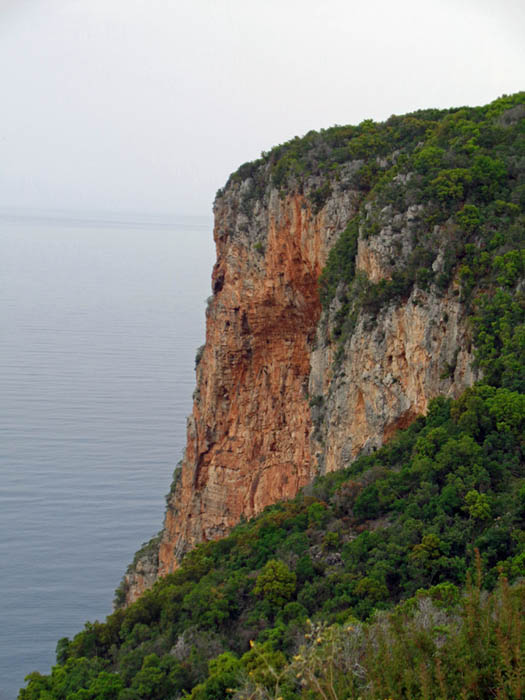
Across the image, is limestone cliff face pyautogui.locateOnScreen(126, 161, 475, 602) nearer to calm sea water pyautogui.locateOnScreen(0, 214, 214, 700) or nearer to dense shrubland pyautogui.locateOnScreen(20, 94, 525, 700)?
dense shrubland pyautogui.locateOnScreen(20, 94, 525, 700)

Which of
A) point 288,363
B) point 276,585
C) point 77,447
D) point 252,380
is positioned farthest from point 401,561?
point 77,447

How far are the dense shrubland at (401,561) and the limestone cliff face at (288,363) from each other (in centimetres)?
77

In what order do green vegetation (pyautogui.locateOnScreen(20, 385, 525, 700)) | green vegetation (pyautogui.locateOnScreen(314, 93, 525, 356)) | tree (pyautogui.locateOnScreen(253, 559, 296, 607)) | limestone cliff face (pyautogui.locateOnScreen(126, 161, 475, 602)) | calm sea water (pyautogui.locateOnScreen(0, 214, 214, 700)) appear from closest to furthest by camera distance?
green vegetation (pyautogui.locateOnScreen(20, 385, 525, 700)) < tree (pyautogui.locateOnScreen(253, 559, 296, 607)) < green vegetation (pyautogui.locateOnScreen(314, 93, 525, 356)) < limestone cliff face (pyautogui.locateOnScreen(126, 161, 475, 602)) < calm sea water (pyautogui.locateOnScreen(0, 214, 214, 700))

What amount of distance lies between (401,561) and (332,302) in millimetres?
11069

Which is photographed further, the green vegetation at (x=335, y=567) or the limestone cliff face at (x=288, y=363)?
the limestone cliff face at (x=288, y=363)

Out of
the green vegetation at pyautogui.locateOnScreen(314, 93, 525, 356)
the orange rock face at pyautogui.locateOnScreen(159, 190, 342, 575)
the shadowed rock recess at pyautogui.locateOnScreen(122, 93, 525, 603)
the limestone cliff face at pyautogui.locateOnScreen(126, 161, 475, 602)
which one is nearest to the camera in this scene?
the green vegetation at pyautogui.locateOnScreen(314, 93, 525, 356)

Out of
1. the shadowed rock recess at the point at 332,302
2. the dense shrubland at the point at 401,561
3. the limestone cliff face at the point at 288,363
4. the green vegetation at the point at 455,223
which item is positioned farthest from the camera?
the limestone cliff face at the point at 288,363

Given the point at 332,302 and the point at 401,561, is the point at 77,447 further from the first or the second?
the point at 401,561

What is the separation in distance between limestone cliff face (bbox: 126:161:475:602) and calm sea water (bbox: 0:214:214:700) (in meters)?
6.61

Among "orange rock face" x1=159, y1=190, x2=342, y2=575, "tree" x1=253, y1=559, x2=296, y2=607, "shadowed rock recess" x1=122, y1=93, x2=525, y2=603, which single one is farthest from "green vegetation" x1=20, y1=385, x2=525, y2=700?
"orange rock face" x1=159, y1=190, x2=342, y2=575

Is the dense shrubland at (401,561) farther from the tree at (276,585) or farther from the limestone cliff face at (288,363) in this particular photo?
the limestone cliff face at (288,363)

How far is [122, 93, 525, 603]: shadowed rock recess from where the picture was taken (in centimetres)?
1922

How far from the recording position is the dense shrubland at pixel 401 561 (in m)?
9.13

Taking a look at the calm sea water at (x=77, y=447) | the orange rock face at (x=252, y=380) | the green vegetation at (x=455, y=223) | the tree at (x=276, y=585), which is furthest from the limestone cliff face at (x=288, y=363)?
the calm sea water at (x=77, y=447)
